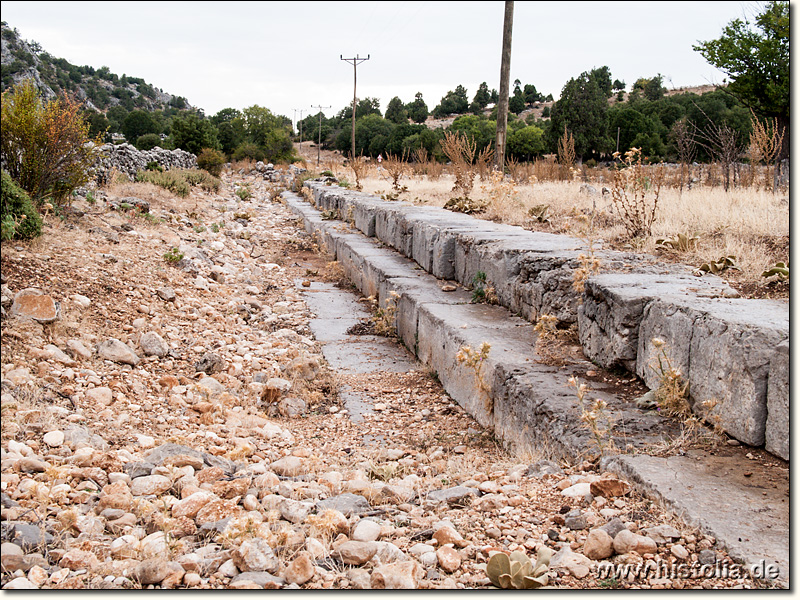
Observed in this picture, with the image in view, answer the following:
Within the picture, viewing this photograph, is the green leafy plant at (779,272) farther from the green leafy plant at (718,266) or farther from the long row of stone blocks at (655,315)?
the green leafy plant at (718,266)

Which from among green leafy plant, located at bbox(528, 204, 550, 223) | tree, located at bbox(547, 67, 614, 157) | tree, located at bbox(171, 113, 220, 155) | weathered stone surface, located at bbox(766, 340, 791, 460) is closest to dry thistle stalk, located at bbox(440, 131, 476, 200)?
green leafy plant, located at bbox(528, 204, 550, 223)

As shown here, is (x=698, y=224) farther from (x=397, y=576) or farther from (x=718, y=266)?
(x=397, y=576)

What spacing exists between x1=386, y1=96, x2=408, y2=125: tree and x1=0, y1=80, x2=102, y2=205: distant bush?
67263mm

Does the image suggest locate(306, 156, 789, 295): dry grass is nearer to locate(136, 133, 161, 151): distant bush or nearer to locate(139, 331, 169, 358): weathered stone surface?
locate(139, 331, 169, 358): weathered stone surface

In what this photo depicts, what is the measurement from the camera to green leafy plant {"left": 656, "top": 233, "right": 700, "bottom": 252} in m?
4.73

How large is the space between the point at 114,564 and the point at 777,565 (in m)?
1.88

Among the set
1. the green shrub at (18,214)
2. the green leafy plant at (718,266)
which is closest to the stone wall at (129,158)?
the green shrub at (18,214)

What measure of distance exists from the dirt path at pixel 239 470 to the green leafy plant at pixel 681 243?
2.06m

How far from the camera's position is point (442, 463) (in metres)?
3.13

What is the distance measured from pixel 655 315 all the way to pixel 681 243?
1.84 meters

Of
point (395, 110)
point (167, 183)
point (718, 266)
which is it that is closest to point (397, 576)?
point (718, 266)

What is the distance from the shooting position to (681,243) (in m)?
4.77

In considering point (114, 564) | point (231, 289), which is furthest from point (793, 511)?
point (231, 289)

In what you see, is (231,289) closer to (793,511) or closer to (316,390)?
(316,390)
